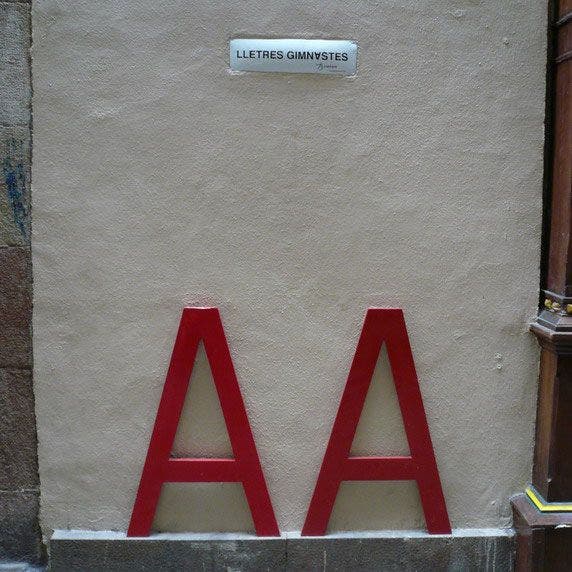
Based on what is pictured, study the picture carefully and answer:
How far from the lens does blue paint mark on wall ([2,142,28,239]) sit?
10.5ft

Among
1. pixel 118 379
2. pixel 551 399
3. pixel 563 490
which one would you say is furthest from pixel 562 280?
pixel 118 379

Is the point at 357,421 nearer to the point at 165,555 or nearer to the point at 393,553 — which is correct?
the point at 393,553

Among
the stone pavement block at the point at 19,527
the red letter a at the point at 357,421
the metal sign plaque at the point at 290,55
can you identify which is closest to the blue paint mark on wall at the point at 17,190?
the metal sign plaque at the point at 290,55

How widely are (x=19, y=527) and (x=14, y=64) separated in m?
2.28

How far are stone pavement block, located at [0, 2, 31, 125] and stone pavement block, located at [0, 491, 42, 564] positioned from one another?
186cm

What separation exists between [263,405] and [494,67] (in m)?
1.99

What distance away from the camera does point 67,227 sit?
3.22 m

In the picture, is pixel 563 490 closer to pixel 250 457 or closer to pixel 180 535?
pixel 250 457

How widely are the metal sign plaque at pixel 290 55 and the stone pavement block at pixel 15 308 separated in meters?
1.40

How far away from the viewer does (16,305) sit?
10.7ft

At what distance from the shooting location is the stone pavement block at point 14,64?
3162 millimetres

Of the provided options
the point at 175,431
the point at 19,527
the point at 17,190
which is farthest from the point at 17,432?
the point at 17,190

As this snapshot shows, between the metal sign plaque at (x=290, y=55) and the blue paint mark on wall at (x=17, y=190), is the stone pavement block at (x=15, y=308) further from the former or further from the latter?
the metal sign plaque at (x=290, y=55)

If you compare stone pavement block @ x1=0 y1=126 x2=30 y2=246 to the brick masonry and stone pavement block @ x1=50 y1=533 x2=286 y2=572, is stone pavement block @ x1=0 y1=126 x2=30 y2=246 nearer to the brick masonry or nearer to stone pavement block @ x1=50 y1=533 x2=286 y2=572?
the brick masonry
